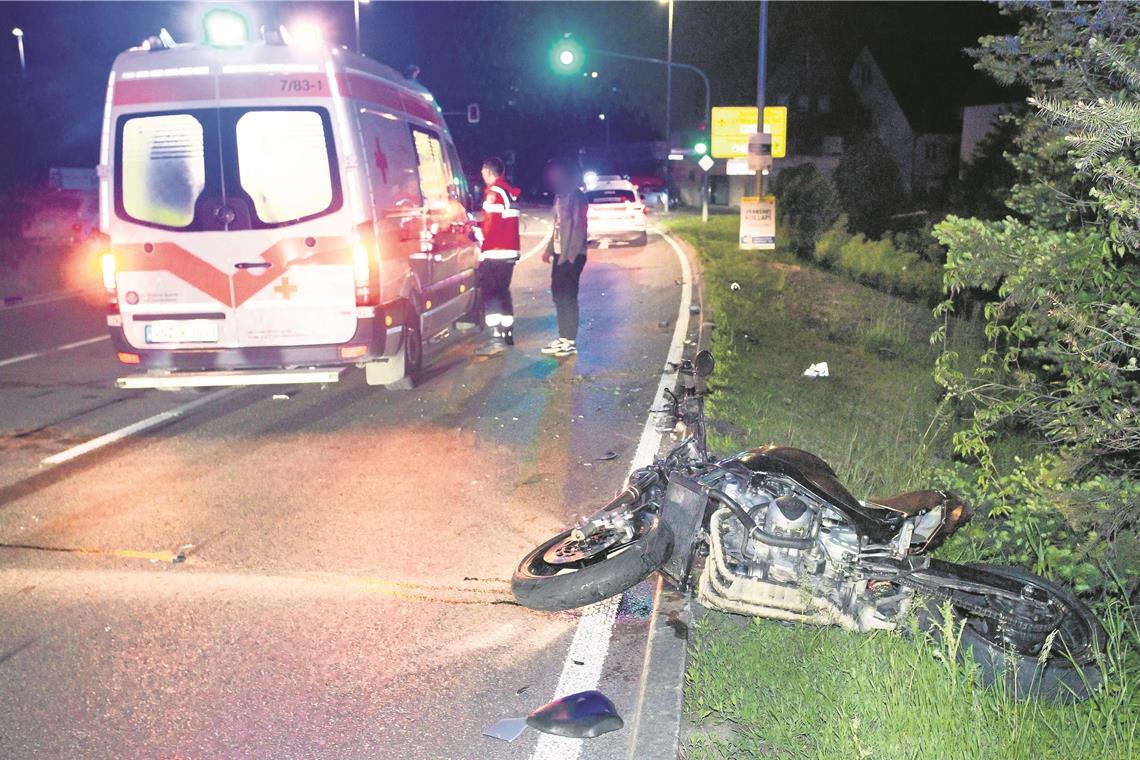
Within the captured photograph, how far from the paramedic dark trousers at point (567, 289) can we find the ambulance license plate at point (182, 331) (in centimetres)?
408

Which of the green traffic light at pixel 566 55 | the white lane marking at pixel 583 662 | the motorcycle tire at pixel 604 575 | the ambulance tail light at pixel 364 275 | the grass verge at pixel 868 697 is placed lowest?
the white lane marking at pixel 583 662

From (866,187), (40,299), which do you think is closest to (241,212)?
(40,299)

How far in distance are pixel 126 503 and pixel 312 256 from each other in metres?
2.59

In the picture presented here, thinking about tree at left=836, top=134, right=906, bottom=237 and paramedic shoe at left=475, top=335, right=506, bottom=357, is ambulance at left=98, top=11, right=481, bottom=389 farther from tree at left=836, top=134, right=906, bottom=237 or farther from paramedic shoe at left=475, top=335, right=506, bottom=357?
tree at left=836, top=134, right=906, bottom=237

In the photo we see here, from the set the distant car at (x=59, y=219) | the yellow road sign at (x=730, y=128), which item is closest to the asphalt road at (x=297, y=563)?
the distant car at (x=59, y=219)

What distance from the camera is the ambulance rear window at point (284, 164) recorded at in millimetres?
8289

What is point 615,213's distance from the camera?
26.8 metres

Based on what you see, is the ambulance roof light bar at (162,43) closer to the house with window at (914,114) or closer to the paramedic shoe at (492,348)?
the paramedic shoe at (492,348)

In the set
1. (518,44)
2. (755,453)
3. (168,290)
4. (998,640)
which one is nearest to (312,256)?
(168,290)

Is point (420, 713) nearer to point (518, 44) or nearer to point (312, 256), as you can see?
point (312, 256)

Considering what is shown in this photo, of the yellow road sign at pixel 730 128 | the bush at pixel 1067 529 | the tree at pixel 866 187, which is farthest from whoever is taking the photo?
the yellow road sign at pixel 730 128

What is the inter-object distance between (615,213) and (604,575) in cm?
2320

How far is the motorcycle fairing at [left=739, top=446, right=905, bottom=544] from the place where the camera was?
390cm

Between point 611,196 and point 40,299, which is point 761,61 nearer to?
point 611,196
